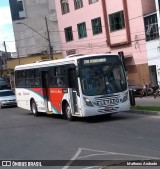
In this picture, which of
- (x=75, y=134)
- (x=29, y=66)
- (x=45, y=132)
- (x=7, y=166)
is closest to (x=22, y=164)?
(x=7, y=166)

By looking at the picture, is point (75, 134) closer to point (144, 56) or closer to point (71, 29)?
point (144, 56)

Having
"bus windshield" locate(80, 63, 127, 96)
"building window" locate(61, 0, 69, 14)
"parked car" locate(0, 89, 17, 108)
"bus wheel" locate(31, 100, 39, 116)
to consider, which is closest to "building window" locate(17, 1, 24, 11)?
"building window" locate(61, 0, 69, 14)

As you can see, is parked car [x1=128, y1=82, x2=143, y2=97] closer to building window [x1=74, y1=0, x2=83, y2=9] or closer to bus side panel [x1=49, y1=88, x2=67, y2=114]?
building window [x1=74, y1=0, x2=83, y2=9]

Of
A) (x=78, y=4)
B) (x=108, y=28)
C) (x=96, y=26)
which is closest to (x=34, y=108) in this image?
(x=108, y=28)

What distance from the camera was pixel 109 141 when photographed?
48.7 feet

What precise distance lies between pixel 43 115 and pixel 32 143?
12546 mm

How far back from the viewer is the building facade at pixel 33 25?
82125 mm

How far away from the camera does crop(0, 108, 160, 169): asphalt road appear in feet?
40.7

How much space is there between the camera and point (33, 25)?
82562 mm

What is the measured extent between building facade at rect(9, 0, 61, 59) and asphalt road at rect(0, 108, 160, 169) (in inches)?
2376

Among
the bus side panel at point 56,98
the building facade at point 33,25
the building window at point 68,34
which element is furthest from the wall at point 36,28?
the bus side panel at point 56,98

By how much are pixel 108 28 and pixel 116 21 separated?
5.33 ft

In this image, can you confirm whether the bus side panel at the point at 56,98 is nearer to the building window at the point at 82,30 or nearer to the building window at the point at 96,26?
the building window at the point at 96,26

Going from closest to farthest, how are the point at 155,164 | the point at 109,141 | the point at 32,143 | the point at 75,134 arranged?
the point at 155,164
the point at 109,141
the point at 32,143
the point at 75,134
